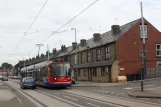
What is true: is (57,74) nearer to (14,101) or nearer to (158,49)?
(14,101)

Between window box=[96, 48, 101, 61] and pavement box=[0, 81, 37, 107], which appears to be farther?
window box=[96, 48, 101, 61]

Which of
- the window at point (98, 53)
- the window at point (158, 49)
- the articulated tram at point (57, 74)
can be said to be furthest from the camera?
the window at point (98, 53)

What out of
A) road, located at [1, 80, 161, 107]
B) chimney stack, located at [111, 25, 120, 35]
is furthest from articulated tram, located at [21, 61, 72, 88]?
chimney stack, located at [111, 25, 120, 35]

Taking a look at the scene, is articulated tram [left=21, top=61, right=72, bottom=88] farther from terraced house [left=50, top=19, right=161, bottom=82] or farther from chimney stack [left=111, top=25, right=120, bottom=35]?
chimney stack [left=111, top=25, right=120, bottom=35]

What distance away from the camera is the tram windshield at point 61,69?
35.3 metres

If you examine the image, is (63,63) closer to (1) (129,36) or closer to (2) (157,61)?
(1) (129,36)

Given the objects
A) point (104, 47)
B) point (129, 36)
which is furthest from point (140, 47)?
point (104, 47)

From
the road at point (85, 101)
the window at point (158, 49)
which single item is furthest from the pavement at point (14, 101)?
the window at point (158, 49)

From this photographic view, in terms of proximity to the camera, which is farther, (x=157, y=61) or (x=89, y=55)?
(x=89, y=55)

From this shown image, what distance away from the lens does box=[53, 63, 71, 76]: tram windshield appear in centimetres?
3534

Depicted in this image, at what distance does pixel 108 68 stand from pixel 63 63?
531 inches

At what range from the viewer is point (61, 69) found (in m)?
35.7

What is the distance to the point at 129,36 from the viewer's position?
48312 mm

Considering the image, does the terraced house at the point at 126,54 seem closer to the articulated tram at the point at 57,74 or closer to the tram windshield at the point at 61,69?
the tram windshield at the point at 61,69
